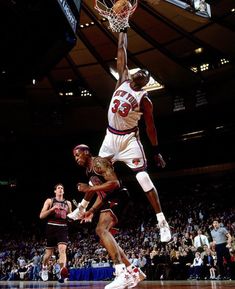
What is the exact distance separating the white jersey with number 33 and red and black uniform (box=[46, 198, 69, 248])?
4.30m

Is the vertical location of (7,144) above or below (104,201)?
above

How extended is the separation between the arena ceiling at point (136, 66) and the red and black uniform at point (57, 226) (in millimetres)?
2836

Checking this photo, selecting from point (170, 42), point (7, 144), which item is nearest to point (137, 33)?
point (170, 42)

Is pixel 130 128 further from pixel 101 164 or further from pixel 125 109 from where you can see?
pixel 101 164

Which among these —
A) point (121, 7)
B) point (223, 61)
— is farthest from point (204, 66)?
point (121, 7)

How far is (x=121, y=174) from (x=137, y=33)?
37.2 ft

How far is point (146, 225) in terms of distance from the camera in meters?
20.5

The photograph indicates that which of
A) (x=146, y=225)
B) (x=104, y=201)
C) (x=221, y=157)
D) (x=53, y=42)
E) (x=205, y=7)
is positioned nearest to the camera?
(x=104, y=201)

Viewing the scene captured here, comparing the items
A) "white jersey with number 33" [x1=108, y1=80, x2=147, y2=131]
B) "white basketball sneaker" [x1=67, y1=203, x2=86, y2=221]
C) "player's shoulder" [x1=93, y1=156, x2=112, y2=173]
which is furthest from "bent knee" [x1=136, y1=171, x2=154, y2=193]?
"white basketball sneaker" [x1=67, y1=203, x2=86, y2=221]

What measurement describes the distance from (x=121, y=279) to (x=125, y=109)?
6.53 feet

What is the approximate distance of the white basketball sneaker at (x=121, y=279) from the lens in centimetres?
424

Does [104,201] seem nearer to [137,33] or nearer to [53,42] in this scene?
[53,42]

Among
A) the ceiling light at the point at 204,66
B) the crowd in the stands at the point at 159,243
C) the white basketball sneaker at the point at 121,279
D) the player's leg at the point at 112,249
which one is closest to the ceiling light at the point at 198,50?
the ceiling light at the point at 204,66

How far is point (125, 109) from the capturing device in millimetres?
5078
